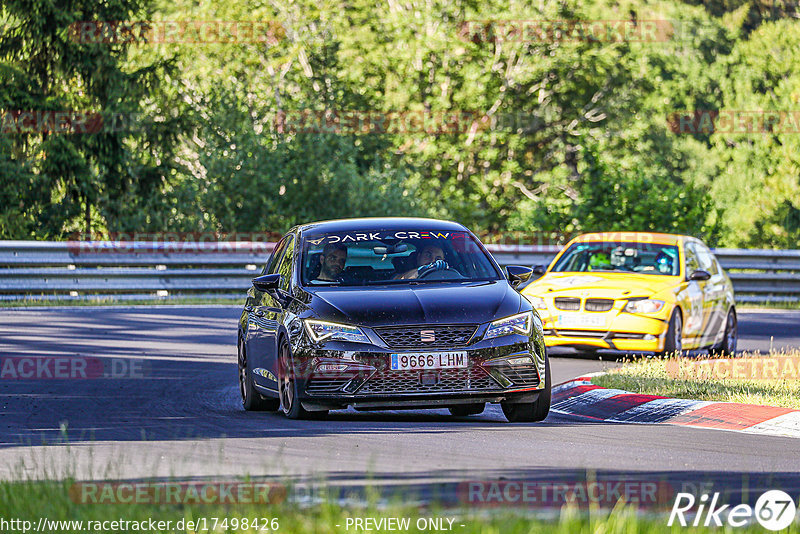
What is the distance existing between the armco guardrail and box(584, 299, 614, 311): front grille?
9463 mm

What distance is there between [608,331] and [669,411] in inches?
209

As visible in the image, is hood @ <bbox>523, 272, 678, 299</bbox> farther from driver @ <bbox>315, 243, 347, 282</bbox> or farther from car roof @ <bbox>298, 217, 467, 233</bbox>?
driver @ <bbox>315, 243, 347, 282</bbox>

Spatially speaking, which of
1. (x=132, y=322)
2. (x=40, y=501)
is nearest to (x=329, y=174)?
(x=132, y=322)

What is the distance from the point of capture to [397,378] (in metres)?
9.84

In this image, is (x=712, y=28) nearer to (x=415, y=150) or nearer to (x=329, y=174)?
(x=415, y=150)

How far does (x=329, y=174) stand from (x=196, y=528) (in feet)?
97.4

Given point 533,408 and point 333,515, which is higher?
point 333,515

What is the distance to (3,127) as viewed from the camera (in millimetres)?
31125

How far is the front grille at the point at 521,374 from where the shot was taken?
10016 mm

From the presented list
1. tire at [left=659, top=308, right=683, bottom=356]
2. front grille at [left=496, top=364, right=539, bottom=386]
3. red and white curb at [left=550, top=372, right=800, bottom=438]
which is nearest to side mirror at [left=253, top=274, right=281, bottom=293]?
front grille at [left=496, top=364, right=539, bottom=386]

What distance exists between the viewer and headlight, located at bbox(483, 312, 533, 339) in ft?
32.8
